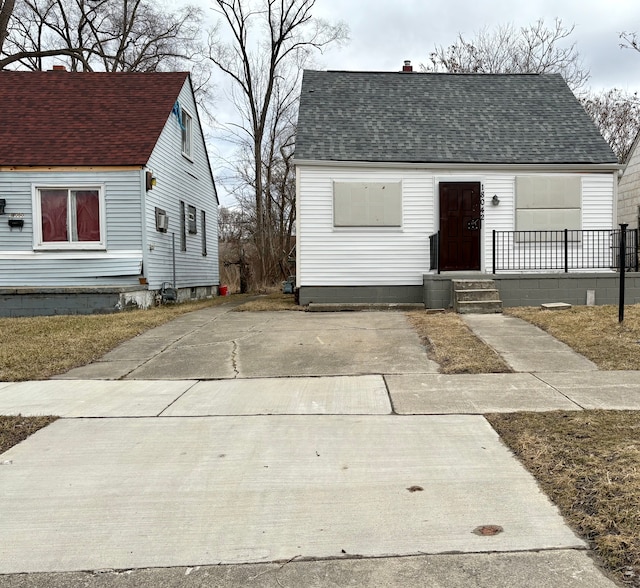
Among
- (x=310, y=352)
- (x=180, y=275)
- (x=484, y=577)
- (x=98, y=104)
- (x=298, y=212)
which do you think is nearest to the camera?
(x=484, y=577)

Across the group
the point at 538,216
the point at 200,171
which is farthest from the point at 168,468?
the point at 200,171

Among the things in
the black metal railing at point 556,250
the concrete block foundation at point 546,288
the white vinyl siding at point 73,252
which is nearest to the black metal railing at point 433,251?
the concrete block foundation at point 546,288

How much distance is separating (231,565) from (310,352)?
4623 millimetres

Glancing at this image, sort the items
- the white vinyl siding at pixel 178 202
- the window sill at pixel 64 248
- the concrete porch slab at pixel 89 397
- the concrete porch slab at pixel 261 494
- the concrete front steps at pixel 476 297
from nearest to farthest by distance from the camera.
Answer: the concrete porch slab at pixel 261 494
the concrete porch slab at pixel 89 397
the concrete front steps at pixel 476 297
the window sill at pixel 64 248
the white vinyl siding at pixel 178 202

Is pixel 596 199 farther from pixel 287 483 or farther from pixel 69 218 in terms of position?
pixel 69 218

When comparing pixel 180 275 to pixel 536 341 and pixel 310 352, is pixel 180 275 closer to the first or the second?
pixel 310 352

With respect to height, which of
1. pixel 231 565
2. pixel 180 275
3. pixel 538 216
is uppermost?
pixel 538 216

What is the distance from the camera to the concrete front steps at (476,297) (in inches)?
389

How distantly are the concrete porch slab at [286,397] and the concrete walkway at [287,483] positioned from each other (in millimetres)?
28

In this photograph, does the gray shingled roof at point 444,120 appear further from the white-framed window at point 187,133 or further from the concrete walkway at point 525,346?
the concrete walkway at point 525,346

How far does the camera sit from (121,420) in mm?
4301

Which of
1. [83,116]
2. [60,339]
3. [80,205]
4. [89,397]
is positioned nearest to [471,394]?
A: [89,397]

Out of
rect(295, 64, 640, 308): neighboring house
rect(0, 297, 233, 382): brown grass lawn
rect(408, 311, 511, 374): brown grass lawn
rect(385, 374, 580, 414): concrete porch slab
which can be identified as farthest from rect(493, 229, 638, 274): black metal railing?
rect(0, 297, 233, 382): brown grass lawn

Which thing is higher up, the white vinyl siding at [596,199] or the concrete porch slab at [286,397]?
the white vinyl siding at [596,199]
